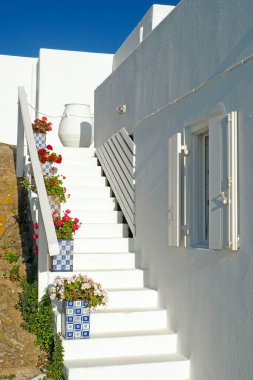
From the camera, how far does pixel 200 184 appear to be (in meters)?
5.62

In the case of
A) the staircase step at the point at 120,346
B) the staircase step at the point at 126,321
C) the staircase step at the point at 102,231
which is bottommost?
the staircase step at the point at 120,346

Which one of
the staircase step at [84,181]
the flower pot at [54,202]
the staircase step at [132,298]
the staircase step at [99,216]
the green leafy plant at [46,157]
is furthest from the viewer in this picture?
the staircase step at [84,181]

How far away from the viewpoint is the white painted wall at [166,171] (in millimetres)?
4492

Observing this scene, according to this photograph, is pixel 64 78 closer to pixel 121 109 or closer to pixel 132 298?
pixel 121 109

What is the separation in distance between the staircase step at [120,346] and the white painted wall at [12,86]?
9420mm

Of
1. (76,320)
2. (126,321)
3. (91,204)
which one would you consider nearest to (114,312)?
(126,321)

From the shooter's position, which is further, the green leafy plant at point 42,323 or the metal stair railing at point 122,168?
the metal stair railing at point 122,168

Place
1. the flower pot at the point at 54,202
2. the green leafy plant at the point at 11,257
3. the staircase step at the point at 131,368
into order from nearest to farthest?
the staircase step at the point at 131,368 → the flower pot at the point at 54,202 → the green leafy plant at the point at 11,257

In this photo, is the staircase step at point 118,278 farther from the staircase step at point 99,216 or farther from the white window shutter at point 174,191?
the staircase step at point 99,216

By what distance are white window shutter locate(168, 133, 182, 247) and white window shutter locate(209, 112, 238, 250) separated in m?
0.84

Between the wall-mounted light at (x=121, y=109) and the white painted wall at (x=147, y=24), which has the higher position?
the white painted wall at (x=147, y=24)

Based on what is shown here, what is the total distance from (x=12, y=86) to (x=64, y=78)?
5.66 ft

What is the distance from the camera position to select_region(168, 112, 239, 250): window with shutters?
4.75 metres

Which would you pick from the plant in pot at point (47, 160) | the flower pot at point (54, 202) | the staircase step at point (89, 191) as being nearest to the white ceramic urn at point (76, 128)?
the staircase step at point (89, 191)
